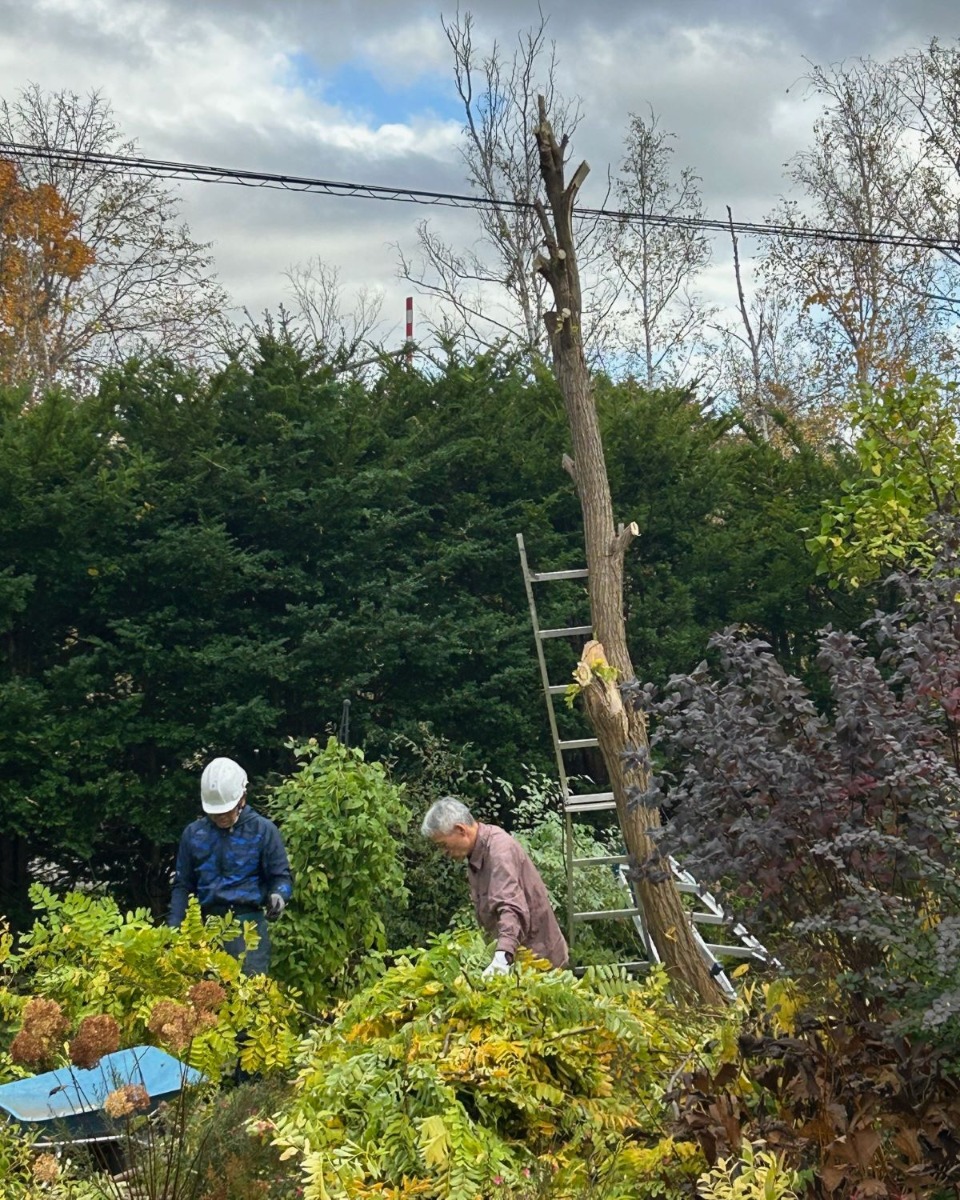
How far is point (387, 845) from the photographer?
6.44m

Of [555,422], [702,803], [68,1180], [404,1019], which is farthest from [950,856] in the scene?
[555,422]

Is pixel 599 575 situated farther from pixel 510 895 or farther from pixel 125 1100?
pixel 125 1100

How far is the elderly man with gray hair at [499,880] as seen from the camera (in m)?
4.92

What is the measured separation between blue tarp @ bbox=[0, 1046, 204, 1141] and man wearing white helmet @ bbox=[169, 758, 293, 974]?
1801mm

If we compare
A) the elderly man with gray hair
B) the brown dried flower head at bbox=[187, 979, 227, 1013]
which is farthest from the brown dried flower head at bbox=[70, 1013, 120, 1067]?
the elderly man with gray hair

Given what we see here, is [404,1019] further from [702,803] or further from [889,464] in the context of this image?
[889,464]

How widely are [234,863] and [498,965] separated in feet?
6.81

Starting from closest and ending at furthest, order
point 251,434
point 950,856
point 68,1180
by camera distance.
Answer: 1. point 950,856
2. point 68,1180
3. point 251,434

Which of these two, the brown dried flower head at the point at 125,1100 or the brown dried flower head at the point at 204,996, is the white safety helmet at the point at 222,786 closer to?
the brown dried flower head at the point at 204,996

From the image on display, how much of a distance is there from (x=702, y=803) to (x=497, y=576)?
596cm

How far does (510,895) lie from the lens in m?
4.90

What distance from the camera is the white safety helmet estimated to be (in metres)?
5.77

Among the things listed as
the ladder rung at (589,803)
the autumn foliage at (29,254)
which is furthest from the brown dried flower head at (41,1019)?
the autumn foliage at (29,254)

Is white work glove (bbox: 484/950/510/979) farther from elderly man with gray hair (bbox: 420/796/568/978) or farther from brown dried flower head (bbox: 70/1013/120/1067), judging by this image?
brown dried flower head (bbox: 70/1013/120/1067)
